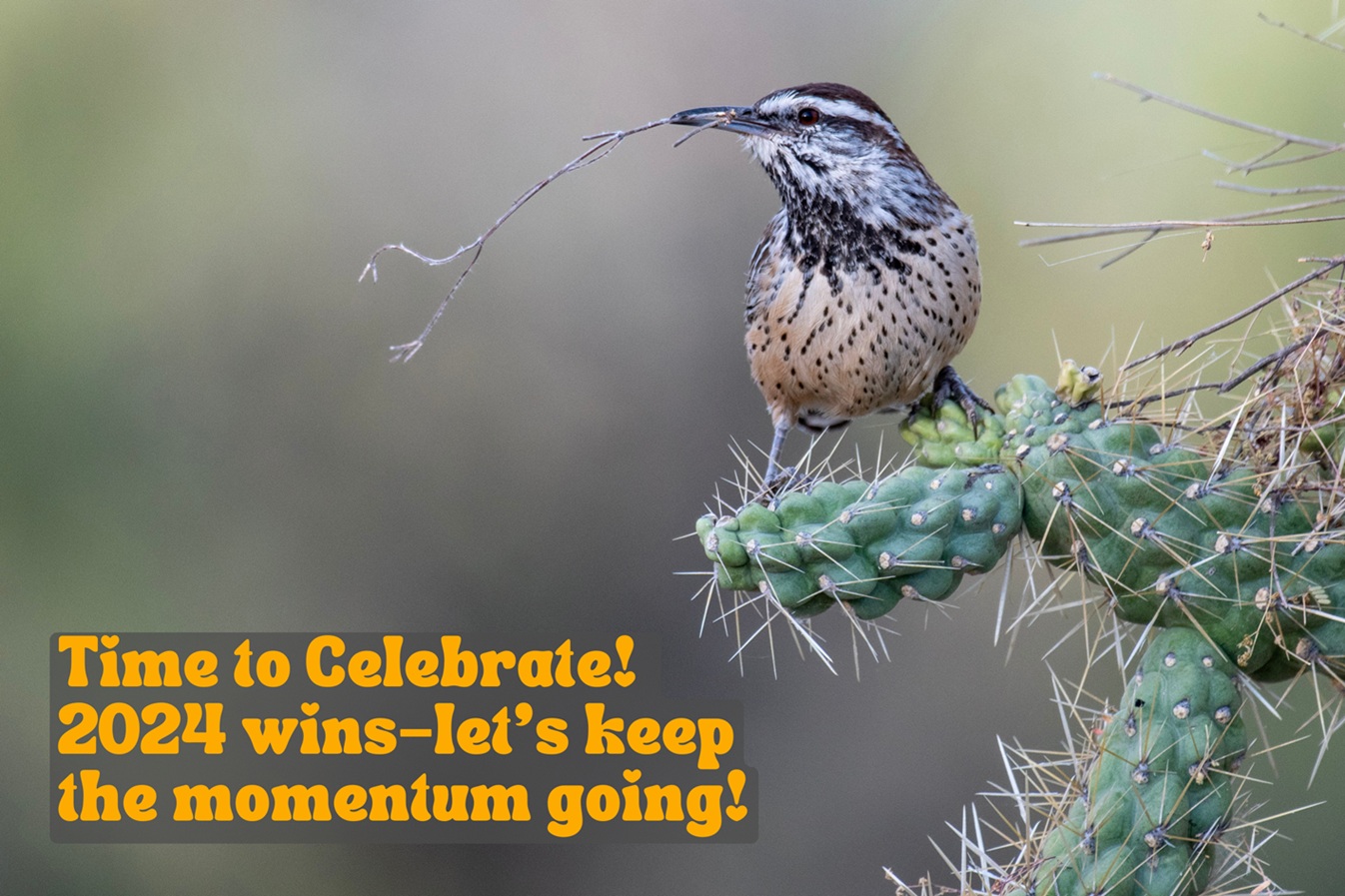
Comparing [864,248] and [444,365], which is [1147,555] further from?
[444,365]

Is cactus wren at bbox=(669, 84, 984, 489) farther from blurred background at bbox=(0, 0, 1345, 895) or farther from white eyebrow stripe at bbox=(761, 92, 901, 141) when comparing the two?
blurred background at bbox=(0, 0, 1345, 895)

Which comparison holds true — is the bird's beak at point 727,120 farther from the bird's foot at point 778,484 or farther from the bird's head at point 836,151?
the bird's foot at point 778,484

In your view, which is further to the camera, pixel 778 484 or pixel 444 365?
pixel 444 365

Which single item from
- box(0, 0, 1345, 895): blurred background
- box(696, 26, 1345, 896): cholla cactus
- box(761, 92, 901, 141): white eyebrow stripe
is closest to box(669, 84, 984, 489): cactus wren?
box(761, 92, 901, 141): white eyebrow stripe

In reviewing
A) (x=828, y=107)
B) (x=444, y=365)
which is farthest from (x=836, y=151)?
(x=444, y=365)

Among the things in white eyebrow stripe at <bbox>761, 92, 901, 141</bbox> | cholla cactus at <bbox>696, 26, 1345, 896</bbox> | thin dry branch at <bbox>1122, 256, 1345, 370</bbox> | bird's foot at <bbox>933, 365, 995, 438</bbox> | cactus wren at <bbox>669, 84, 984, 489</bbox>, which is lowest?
cholla cactus at <bbox>696, 26, 1345, 896</bbox>

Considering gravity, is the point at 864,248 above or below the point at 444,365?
below

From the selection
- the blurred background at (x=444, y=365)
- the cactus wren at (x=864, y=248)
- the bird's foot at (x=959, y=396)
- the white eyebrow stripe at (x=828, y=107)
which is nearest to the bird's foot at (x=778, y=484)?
the cactus wren at (x=864, y=248)
